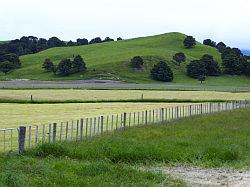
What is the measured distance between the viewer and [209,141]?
2388 cm

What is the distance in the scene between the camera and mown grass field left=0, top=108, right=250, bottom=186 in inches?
571

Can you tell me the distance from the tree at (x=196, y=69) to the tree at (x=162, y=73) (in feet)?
21.7

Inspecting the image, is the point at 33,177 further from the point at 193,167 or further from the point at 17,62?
the point at 17,62

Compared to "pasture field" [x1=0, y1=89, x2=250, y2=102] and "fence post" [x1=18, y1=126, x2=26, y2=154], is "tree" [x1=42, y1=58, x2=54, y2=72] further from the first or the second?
"fence post" [x1=18, y1=126, x2=26, y2=154]

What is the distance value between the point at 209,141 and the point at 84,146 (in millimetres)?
6009

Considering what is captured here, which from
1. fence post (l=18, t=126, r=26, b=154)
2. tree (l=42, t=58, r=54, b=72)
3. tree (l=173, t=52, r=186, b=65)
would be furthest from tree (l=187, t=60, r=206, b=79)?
fence post (l=18, t=126, r=26, b=154)

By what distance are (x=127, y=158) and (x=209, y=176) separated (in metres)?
3.55

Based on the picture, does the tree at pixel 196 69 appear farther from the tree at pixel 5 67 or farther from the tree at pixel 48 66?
the tree at pixel 5 67

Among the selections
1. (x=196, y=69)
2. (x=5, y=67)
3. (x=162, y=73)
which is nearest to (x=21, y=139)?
(x=162, y=73)

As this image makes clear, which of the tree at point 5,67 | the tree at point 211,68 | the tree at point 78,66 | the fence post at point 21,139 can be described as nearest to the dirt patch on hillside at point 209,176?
the fence post at point 21,139

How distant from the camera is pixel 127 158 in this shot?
1902cm

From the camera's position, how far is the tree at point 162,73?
481 feet

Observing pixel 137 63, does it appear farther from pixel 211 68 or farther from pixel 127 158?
pixel 127 158

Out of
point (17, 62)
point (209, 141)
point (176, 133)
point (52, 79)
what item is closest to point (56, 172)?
point (209, 141)
